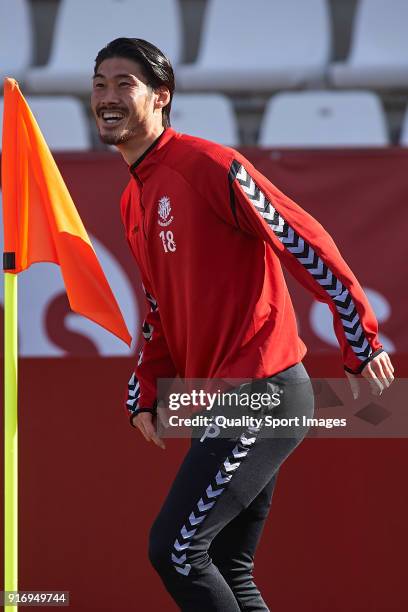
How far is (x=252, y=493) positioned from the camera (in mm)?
2539

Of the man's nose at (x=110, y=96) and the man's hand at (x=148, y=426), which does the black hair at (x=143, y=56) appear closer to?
the man's nose at (x=110, y=96)

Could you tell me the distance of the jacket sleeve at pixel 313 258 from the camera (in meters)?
2.47

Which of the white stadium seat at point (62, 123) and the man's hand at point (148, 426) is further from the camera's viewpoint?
the white stadium seat at point (62, 123)

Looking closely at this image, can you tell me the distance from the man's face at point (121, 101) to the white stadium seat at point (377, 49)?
3.85m

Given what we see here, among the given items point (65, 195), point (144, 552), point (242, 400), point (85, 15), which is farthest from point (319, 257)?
point (85, 15)

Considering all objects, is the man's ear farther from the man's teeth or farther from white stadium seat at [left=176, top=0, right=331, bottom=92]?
white stadium seat at [left=176, top=0, right=331, bottom=92]

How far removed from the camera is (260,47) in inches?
262

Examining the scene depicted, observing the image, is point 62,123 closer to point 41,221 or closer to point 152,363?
point 41,221

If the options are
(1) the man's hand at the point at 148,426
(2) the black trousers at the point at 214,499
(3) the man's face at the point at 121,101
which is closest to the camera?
(2) the black trousers at the point at 214,499

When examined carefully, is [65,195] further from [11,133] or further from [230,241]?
[230,241]

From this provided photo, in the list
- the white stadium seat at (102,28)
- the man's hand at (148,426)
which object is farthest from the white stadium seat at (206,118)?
the man's hand at (148,426)

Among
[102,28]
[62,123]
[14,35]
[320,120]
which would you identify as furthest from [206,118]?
[14,35]

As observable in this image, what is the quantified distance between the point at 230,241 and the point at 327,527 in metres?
1.48

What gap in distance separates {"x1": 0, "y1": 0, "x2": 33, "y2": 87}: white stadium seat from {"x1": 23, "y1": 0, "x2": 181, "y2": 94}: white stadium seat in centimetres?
15
